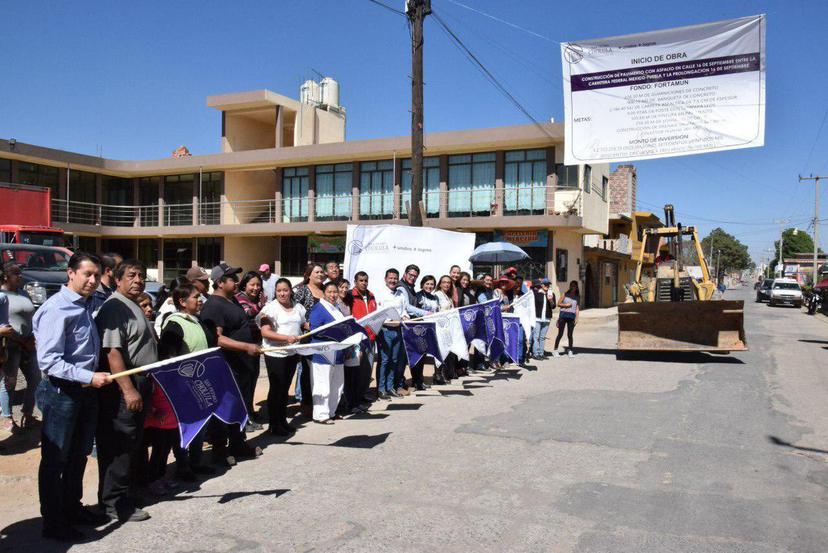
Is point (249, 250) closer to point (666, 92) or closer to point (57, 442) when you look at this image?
point (666, 92)

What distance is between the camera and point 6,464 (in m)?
5.85

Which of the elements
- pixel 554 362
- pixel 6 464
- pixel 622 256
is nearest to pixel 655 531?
pixel 6 464

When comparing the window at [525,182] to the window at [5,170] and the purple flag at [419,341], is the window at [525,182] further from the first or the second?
the window at [5,170]

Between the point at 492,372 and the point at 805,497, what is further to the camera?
the point at 492,372

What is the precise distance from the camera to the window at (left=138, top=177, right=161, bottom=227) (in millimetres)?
33188

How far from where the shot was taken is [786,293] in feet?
137

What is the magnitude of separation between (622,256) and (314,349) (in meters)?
33.7

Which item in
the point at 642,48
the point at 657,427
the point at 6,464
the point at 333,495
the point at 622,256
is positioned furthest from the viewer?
the point at 622,256

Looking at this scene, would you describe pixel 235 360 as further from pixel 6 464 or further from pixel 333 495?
pixel 6 464

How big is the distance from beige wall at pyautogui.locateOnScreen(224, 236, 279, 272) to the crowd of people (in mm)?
22948

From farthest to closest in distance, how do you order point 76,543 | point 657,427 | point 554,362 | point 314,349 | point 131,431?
point 554,362 < point 657,427 < point 314,349 < point 131,431 < point 76,543

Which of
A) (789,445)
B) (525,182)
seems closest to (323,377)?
(789,445)

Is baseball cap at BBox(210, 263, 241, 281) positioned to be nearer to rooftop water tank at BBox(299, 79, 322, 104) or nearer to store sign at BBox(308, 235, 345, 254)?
store sign at BBox(308, 235, 345, 254)

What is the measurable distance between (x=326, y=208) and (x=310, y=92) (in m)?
7.71
